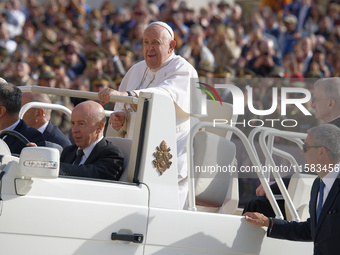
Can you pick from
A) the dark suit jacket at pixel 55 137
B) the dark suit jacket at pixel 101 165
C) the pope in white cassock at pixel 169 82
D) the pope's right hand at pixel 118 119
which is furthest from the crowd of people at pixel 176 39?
the dark suit jacket at pixel 101 165

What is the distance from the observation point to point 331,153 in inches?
192

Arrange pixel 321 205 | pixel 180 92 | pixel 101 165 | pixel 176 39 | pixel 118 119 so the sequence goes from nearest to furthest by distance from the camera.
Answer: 1. pixel 101 165
2. pixel 321 205
3. pixel 180 92
4. pixel 118 119
5. pixel 176 39

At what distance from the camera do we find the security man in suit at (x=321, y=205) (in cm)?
480

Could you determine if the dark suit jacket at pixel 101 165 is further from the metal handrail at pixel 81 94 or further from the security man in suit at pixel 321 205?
the security man in suit at pixel 321 205

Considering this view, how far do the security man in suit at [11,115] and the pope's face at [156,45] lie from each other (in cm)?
106

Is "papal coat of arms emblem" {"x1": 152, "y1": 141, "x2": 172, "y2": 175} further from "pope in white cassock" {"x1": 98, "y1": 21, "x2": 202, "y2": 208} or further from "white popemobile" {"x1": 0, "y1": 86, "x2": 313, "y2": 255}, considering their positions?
"pope in white cassock" {"x1": 98, "y1": 21, "x2": 202, "y2": 208}

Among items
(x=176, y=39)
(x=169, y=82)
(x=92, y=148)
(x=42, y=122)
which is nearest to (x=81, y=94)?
(x=92, y=148)

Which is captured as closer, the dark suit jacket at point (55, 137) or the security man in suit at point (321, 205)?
the security man in suit at point (321, 205)

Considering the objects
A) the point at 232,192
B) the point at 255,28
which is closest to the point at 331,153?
the point at 232,192

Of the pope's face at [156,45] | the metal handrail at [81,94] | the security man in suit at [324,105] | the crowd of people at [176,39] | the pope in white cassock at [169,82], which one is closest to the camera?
the metal handrail at [81,94]

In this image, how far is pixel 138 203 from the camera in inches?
180

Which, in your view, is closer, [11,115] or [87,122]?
[87,122]

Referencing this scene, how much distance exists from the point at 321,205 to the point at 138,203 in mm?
1203

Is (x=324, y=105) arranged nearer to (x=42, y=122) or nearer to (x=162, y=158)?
(x=162, y=158)
